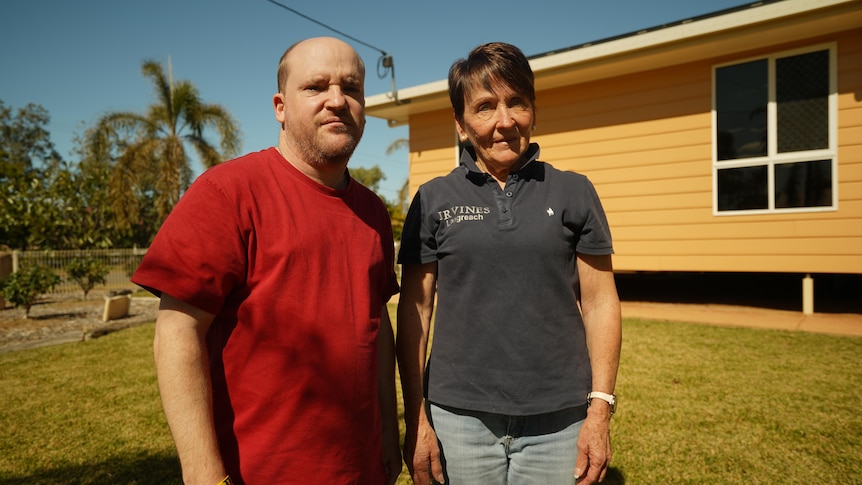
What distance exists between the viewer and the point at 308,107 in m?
1.60

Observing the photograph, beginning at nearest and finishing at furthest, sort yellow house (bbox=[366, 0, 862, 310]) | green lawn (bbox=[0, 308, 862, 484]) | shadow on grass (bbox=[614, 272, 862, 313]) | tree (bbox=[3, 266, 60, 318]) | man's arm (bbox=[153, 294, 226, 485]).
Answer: man's arm (bbox=[153, 294, 226, 485])
green lawn (bbox=[0, 308, 862, 484])
yellow house (bbox=[366, 0, 862, 310])
shadow on grass (bbox=[614, 272, 862, 313])
tree (bbox=[3, 266, 60, 318])

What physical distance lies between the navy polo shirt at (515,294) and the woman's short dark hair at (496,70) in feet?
1.16

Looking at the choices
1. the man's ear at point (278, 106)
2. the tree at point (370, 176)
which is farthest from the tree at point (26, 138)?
the man's ear at point (278, 106)

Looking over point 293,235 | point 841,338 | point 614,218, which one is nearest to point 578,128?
point 614,218

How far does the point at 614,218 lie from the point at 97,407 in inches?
318

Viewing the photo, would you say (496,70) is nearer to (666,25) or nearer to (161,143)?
(666,25)

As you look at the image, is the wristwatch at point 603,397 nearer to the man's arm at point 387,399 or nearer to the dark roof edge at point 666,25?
the man's arm at point 387,399

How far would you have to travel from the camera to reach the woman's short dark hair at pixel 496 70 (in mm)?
1852

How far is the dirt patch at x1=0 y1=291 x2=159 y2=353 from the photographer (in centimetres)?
805

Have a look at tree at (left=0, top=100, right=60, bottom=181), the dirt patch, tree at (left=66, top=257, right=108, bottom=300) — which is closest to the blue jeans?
the dirt patch

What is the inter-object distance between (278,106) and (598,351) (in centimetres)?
139

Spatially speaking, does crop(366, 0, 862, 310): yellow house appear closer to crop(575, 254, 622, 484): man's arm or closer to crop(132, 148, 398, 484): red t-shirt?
crop(575, 254, 622, 484): man's arm

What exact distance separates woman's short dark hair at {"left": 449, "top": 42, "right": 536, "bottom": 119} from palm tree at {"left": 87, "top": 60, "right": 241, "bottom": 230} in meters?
17.3

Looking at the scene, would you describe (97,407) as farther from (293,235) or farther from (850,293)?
→ (850,293)
